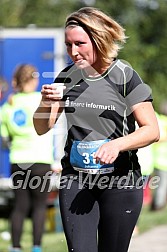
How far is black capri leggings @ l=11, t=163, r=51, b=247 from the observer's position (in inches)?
280

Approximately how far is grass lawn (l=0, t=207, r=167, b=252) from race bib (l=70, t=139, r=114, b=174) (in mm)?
2222

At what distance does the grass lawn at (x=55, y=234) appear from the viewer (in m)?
7.64

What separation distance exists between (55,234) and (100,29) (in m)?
5.51

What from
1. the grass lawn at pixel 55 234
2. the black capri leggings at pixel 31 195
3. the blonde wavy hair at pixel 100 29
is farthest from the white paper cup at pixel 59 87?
the black capri leggings at pixel 31 195

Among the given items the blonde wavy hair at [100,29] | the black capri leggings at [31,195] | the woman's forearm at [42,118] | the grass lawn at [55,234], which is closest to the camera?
the blonde wavy hair at [100,29]

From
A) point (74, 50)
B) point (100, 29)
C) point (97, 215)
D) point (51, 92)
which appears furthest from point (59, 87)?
point (97, 215)

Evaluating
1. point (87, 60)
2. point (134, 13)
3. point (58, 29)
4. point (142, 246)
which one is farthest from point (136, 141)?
point (134, 13)

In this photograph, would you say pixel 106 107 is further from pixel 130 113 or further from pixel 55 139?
pixel 55 139

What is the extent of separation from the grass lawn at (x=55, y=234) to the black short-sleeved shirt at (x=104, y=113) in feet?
7.42

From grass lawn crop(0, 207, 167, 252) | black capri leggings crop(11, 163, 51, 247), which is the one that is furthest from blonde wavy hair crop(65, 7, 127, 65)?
black capri leggings crop(11, 163, 51, 247)

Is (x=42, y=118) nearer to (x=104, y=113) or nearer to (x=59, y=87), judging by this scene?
(x=59, y=87)

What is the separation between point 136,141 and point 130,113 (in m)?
0.24

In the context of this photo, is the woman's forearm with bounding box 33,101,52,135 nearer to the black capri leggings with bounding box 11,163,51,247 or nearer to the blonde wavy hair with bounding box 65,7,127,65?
the blonde wavy hair with bounding box 65,7,127,65

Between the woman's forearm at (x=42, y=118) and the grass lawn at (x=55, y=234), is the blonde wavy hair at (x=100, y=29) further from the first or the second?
Answer: the grass lawn at (x=55, y=234)
